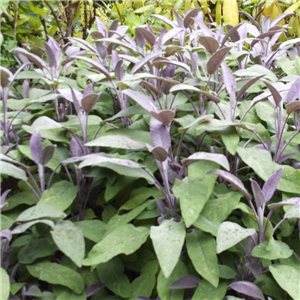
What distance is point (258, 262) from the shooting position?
1038mm

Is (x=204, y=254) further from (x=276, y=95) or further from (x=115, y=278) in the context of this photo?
(x=276, y=95)

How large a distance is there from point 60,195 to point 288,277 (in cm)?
69

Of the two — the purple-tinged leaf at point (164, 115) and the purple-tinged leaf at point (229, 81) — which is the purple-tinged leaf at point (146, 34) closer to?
the purple-tinged leaf at point (229, 81)

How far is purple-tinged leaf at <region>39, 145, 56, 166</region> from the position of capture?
1.13 metres

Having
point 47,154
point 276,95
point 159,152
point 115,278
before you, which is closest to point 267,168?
point 276,95

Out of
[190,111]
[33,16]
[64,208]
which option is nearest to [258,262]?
[64,208]

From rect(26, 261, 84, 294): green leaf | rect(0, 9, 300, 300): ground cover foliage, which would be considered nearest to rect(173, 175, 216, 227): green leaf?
rect(0, 9, 300, 300): ground cover foliage

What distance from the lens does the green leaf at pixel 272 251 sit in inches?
38.4

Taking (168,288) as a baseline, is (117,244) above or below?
above

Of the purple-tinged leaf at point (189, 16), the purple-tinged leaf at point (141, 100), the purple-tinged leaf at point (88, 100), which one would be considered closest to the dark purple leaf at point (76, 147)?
the purple-tinged leaf at point (88, 100)

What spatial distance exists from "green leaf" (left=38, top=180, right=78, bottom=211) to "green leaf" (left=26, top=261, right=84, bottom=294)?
167mm

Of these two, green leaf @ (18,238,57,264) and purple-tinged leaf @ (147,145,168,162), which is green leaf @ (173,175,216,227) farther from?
green leaf @ (18,238,57,264)

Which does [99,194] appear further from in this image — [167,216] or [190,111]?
[190,111]

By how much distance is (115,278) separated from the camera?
3.58ft
